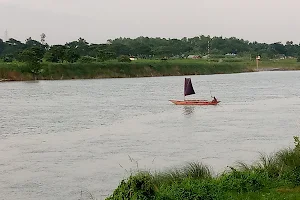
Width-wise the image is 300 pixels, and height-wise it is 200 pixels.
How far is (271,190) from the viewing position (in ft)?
33.3

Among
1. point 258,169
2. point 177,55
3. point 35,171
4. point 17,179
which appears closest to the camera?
point 258,169

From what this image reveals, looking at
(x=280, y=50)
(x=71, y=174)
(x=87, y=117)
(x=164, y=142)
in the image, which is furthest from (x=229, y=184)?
(x=280, y=50)

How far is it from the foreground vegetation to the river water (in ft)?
8.03

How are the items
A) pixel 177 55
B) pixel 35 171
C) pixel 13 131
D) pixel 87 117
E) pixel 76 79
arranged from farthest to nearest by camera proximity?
pixel 177 55 → pixel 76 79 → pixel 87 117 → pixel 13 131 → pixel 35 171

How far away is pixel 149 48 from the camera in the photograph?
126875 millimetres

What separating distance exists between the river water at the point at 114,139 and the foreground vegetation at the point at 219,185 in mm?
2448

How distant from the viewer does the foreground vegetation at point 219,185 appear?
9.15 m

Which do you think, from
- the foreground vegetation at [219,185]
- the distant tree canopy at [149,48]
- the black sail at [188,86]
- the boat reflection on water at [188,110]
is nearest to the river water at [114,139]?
the boat reflection on water at [188,110]

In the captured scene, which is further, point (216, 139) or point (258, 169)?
point (216, 139)

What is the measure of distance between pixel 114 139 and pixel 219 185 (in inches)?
469

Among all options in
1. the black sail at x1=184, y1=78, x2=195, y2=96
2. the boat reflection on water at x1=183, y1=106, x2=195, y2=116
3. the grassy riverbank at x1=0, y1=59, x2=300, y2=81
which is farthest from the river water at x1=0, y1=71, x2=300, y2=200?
the grassy riverbank at x1=0, y1=59, x2=300, y2=81

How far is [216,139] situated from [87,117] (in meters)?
11.1

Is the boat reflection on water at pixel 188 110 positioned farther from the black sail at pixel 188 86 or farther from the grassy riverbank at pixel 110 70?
the grassy riverbank at pixel 110 70

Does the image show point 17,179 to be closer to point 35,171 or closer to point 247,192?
point 35,171
